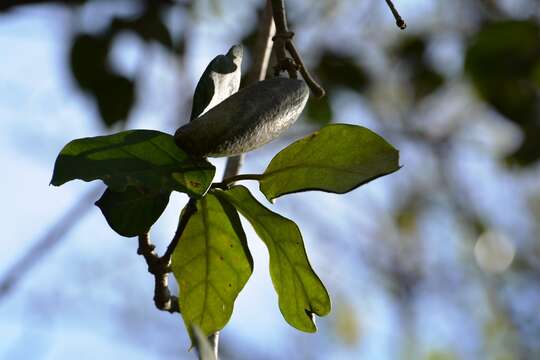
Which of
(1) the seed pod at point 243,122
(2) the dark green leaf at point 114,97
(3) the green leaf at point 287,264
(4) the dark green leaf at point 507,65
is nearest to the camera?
(1) the seed pod at point 243,122

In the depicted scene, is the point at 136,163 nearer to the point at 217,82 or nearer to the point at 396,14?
the point at 217,82

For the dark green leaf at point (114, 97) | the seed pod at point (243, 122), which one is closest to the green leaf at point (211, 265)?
the seed pod at point (243, 122)

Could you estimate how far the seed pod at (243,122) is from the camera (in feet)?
1.98

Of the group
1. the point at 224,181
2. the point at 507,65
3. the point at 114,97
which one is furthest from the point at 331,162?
the point at 507,65

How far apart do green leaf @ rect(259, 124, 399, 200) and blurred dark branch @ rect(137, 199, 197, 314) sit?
2.3 inches

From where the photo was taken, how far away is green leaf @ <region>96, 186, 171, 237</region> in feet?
2.12

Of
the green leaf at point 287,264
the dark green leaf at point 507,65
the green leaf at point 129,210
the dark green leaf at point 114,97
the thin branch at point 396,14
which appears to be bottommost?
the dark green leaf at point 507,65

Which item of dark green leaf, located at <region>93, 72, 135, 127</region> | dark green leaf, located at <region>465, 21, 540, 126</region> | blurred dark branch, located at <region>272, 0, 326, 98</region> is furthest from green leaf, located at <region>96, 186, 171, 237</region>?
dark green leaf, located at <region>465, 21, 540, 126</region>

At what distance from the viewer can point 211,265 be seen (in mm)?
729

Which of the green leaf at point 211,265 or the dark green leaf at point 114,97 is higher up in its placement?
the green leaf at point 211,265

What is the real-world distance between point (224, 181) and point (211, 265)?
63mm

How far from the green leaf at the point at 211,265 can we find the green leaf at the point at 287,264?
0.01m

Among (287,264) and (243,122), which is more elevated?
(243,122)

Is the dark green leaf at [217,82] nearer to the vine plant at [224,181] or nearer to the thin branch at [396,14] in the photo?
the vine plant at [224,181]
